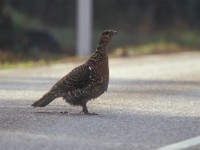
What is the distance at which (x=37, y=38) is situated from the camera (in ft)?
83.8

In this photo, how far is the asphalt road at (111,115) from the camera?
9.38 metres

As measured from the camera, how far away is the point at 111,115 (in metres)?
11.4

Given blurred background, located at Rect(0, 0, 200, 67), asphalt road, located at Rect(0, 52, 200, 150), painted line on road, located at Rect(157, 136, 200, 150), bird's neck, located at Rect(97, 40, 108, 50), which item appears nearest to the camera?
painted line on road, located at Rect(157, 136, 200, 150)

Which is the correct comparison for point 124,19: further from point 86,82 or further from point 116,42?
point 86,82

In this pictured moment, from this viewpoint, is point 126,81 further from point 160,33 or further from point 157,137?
point 160,33

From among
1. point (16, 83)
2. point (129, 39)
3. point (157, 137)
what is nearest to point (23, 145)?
point (157, 137)

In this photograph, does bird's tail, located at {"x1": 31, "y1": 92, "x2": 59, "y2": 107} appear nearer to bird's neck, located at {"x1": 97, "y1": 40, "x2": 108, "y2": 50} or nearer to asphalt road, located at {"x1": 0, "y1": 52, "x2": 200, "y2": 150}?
asphalt road, located at {"x1": 0, "y1": 52, "x2": 200, "y2": 150}

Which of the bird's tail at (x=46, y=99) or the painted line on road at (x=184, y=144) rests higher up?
the bird's tail at (x=46, y=99)

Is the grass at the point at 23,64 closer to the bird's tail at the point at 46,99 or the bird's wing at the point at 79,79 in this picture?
the bird's tail at the point at 46,99

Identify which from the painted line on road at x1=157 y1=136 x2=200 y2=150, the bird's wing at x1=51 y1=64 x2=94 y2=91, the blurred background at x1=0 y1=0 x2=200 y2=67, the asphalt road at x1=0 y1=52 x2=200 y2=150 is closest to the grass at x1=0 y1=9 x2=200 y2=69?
the blurred background at x1=0 y1=0 x2=200 y2=67

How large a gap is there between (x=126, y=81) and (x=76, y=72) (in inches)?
211

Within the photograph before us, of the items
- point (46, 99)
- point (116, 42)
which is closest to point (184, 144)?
point (46, 99)

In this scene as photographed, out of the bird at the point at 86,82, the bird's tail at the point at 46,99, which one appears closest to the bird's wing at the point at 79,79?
the bird at the point at 86,82

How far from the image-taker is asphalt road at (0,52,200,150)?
30.8 ft
